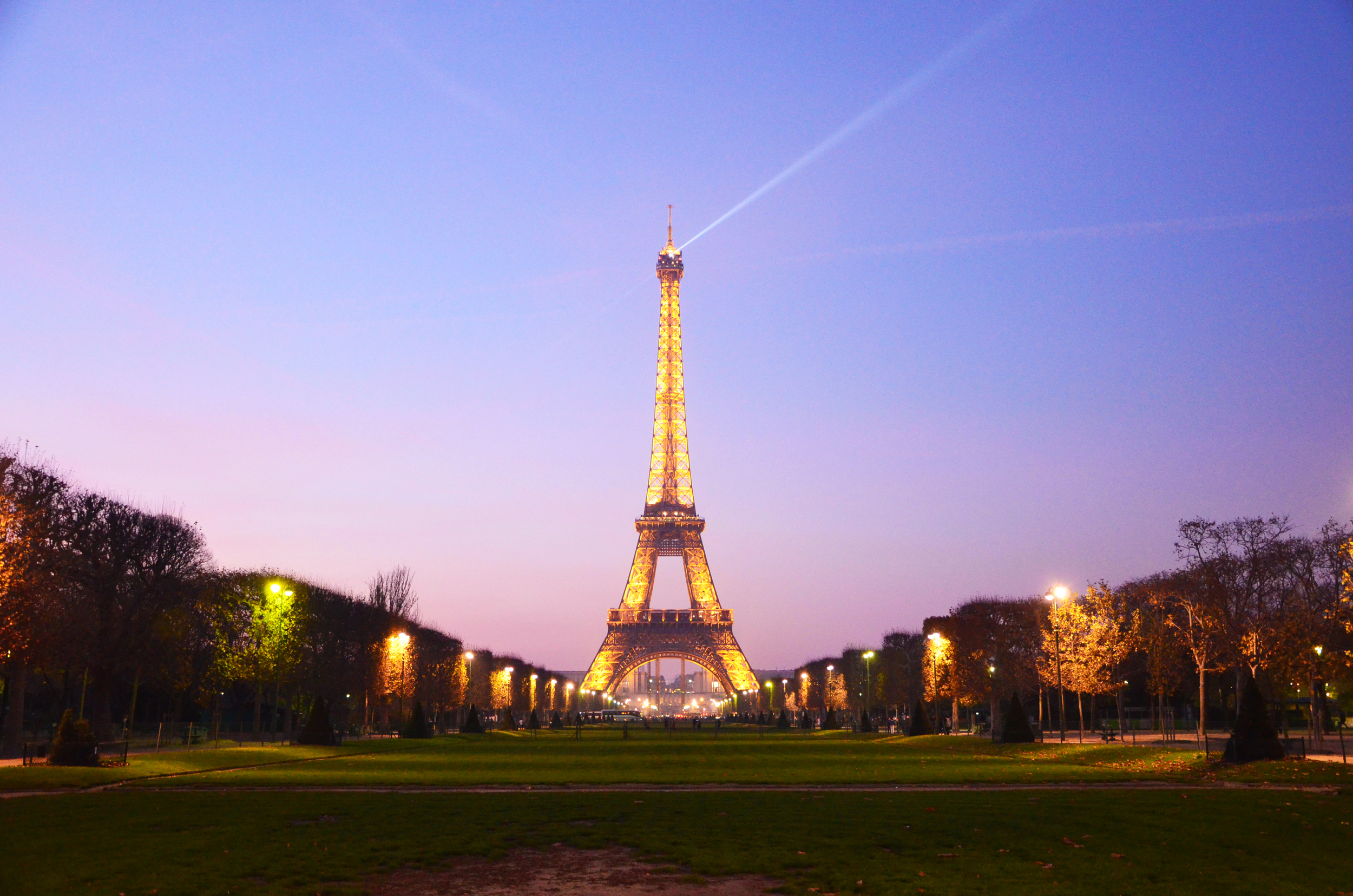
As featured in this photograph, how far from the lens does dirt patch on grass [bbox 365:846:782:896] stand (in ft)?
45.8

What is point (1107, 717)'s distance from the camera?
351ft

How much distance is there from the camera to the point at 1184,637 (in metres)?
58.6

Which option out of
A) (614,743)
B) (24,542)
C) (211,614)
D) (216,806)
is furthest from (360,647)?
(216,806)

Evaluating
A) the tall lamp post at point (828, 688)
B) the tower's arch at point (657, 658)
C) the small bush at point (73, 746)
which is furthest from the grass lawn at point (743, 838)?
the tower's arch at point (657, 658)

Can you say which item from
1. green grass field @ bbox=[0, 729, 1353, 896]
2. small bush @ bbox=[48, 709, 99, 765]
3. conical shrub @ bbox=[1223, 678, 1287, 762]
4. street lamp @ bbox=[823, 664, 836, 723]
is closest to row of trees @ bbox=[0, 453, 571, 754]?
small bush @ bbox=[48, 709, 99, 765]

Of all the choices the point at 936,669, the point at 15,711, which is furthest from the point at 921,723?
the point at 15,711

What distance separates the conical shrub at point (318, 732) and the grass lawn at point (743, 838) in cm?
3041

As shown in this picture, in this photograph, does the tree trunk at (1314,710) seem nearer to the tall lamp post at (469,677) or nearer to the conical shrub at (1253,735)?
the conical shrub at (1253,735)

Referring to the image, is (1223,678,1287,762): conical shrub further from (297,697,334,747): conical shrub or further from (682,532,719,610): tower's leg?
(682,532,719,610): tower's leg

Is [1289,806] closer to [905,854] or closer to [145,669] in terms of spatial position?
[905,854]

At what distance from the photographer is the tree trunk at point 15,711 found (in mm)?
44750

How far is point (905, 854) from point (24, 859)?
12678mm

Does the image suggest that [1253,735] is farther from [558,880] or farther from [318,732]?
[318,732]

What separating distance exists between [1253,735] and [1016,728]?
18.6 metres
